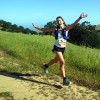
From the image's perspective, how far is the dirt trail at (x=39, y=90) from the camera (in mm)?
7277

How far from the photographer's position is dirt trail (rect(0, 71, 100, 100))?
7.28 metres

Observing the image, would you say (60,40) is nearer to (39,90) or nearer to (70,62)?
(39,90)

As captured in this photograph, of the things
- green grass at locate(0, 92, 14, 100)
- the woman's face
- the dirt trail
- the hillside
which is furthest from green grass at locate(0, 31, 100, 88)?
green grass at locate(0, 92, 14, 100)

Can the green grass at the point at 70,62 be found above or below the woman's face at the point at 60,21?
below

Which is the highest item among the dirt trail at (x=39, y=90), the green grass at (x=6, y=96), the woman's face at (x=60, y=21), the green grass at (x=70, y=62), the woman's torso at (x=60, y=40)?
the woman's face at (x=60, y=21)

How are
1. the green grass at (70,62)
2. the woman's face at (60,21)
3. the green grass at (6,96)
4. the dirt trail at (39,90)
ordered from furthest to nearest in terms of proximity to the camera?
1. the green grass at (70,62)
2. the woman's face at (60,21)
3. the dirt trail at (39,90)
4. the green grass at (6,96)

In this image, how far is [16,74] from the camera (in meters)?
9.41

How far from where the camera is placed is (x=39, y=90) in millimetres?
7773

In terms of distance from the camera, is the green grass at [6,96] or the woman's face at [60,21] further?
the woman's face at [60,21]

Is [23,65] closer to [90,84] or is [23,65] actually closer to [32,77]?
[32,77]

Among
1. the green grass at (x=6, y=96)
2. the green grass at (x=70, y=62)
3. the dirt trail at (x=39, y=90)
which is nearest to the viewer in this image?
the green grass at (x=6, y=96)

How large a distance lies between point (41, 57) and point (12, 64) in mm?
2086

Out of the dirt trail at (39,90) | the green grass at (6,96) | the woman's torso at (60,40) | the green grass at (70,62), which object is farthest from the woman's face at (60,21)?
the green grass at (6,96)

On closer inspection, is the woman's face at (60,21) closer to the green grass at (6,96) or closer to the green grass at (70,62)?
the green grass at (70,62)
